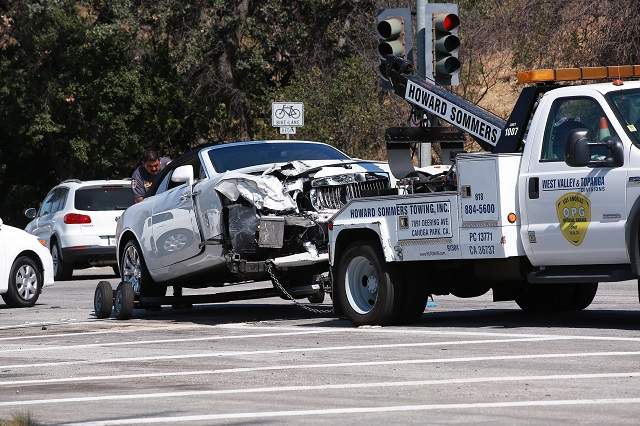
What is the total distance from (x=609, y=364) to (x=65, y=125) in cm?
3152

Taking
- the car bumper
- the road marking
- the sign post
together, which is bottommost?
the road marking

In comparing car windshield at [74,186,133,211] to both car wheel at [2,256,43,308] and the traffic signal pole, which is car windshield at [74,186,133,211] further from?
the traffic signal pole

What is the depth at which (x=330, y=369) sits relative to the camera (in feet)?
34.9

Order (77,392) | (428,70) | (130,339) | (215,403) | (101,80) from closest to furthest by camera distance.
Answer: (215,403)
(77,392)
(130,339)
(428,70)
(101,80)

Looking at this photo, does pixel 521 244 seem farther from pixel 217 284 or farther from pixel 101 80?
pixel 101 80

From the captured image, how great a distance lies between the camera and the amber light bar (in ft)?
41.2

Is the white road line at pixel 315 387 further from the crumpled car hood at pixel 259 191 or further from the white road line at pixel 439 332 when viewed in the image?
the crumpled car hood at pixel 259 191

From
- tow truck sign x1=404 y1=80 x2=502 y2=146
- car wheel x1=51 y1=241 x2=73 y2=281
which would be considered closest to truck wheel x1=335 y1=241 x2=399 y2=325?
tow truck sign x1=404 y1=80 x2=502 y2=146

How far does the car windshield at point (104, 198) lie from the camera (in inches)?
1057

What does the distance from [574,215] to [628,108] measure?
3.29ft

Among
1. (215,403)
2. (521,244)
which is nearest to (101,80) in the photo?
(521,244)

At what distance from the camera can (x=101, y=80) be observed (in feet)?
130

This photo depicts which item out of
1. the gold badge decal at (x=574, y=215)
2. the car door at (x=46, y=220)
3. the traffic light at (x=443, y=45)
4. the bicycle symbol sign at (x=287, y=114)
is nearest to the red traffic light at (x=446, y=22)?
the traffic light at (x=443, y=45)

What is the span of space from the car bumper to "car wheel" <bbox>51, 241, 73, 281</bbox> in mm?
216
